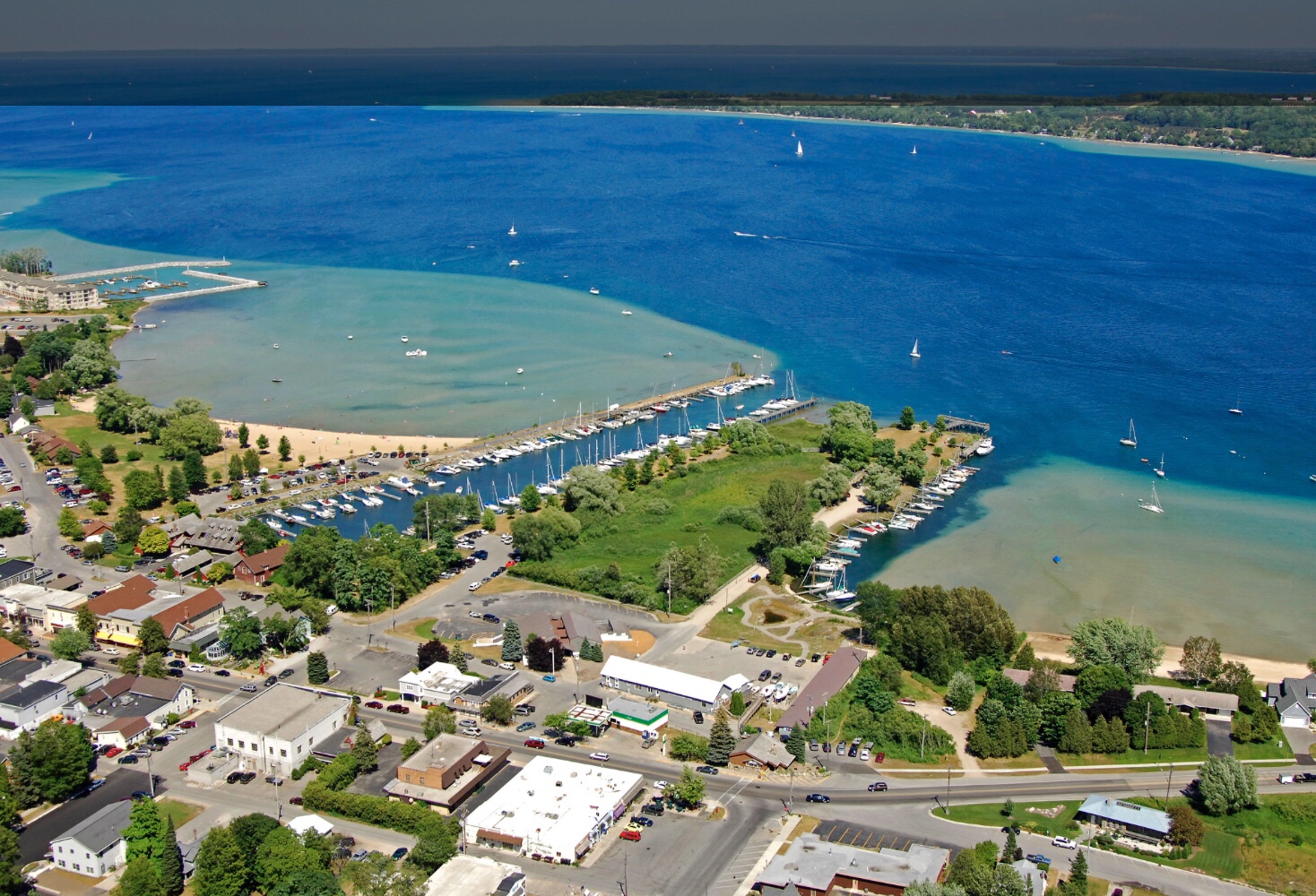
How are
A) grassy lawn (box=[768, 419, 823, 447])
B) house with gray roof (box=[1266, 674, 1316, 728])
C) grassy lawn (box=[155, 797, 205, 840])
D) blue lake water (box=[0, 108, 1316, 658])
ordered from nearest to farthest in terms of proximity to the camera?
grassy lawn (box=[155, 797, 205, 840]) < house with gray roof (box=[1266, 674, 1316, 728]) < blue lake water (box=[0, 108, 1316, 658]) < grassy lawn (box=[768, 419, 823, 447])

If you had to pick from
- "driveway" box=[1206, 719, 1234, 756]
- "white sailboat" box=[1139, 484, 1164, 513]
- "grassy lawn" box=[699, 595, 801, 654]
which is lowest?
"driveway" box=[1206, 719, 1234, 756]

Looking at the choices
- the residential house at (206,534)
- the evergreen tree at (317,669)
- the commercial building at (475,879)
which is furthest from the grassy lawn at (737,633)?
the residential house at (206,534)

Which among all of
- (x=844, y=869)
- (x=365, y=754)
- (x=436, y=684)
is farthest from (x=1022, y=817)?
(x=365, y=754)

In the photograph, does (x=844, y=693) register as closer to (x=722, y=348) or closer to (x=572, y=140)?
(x=722, y=348)

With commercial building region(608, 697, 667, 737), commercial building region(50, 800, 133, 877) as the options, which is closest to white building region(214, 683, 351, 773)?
commercial building region(50, 800, 133, 877)


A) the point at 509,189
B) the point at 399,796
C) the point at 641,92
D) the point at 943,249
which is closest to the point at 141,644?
the point at 399,796

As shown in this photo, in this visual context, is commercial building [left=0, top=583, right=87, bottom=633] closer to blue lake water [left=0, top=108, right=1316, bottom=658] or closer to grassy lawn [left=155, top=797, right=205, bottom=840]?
grassy lawn [left=155, top=797, right=205, bottom=840]

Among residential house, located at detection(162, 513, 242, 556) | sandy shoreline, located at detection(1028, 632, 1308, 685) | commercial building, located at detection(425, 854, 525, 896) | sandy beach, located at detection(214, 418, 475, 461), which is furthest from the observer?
sandy beach, located at detection(214, 418, 475, 461)
